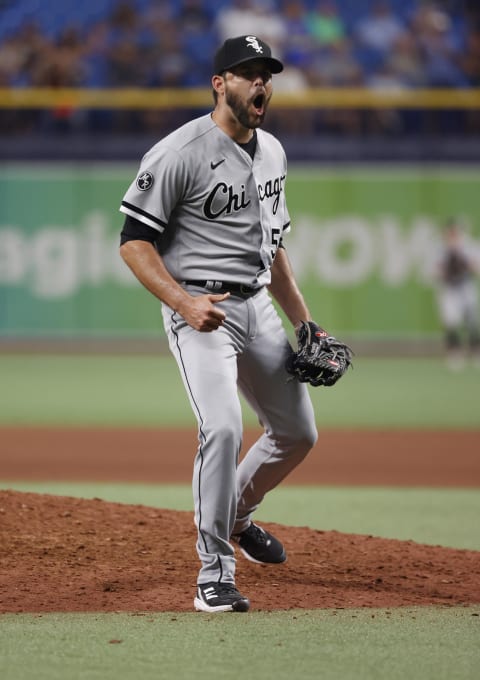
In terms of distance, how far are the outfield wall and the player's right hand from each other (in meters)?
13.0

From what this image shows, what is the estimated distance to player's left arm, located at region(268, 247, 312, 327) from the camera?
4801 mm

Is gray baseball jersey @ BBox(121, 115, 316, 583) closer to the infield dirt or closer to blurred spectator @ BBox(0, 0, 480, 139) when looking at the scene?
the infield dirt

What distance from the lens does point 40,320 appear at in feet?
56.3

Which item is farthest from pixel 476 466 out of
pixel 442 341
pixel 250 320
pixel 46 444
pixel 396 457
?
pixel 442 341

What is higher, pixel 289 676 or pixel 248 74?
pixel 248 74

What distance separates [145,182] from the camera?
14.0 feet

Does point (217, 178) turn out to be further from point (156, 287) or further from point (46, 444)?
point (46, 444)

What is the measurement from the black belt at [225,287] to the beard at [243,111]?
22.5 inches

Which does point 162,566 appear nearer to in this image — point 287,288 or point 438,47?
point 287,288

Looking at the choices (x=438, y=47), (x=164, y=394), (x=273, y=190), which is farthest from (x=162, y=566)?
(x=438, y=47)

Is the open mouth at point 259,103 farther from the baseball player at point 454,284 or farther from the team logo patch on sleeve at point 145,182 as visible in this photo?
the baseball player at point 454,284

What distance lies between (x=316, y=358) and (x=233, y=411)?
0.49 metres

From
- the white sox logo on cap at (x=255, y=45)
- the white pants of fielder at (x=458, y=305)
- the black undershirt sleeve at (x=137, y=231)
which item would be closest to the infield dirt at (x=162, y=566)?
the black undershirt sleeve at (x=137, y=231)

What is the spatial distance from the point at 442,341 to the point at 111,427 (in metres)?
8.48
